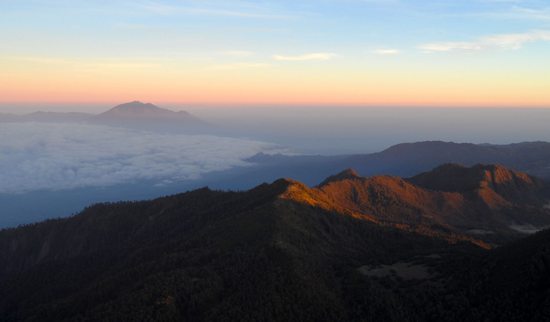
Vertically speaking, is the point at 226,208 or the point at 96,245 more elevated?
the point at 226,208

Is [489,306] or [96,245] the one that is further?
[96,245]

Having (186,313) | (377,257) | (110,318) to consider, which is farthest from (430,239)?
(110,318)

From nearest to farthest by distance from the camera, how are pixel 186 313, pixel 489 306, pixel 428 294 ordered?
1. pixel 489 306
2. pixel 186 313
3. pixel 428 294

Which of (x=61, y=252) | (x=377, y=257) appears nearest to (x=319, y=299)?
(x=377, y=257)

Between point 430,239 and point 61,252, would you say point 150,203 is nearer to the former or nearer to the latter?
point 61,252

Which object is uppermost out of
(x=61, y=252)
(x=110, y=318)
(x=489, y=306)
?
(x=489, y=306)

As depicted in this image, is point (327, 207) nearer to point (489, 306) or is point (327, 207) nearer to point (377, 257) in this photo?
point (377, 257)

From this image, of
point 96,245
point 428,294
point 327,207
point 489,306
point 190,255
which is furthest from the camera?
point 96,245
